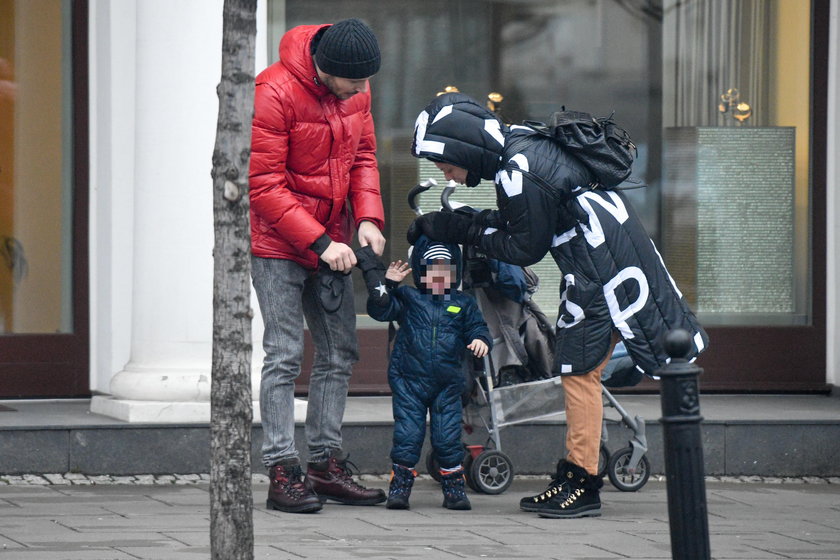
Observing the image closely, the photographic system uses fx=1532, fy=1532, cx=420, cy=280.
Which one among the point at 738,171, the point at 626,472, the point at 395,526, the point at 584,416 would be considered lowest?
the point at 395,526

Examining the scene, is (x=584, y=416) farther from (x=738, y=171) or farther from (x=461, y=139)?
(x=738, y=171)

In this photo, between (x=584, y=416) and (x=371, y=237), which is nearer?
(x=584, y=416)

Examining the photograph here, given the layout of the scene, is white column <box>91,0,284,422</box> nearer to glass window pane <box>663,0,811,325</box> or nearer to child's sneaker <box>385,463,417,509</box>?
child's sneaker <box>385,463,417,509</box>

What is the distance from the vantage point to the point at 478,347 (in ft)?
22.6

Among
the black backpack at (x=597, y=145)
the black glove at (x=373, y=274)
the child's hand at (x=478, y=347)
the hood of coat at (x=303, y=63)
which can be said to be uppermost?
the hood of coat at (x=303, y=63)

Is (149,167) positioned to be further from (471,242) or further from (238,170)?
(238,170)

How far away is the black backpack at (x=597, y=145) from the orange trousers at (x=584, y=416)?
2.47ft

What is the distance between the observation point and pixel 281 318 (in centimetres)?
679

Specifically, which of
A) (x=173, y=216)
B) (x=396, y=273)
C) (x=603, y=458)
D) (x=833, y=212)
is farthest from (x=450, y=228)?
(x=833, y=212)

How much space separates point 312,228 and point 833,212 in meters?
4.43

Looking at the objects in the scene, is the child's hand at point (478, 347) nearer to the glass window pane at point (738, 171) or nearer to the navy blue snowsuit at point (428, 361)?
the navy blue snowsuit at point (428, 361)

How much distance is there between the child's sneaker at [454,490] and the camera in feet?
22.5

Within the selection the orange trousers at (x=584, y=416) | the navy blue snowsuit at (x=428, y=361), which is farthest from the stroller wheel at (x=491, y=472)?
the orange trousers at (x=584, y=416)

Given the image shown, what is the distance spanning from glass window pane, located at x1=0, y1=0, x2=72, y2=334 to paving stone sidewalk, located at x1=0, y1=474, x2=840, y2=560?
2.04 m
